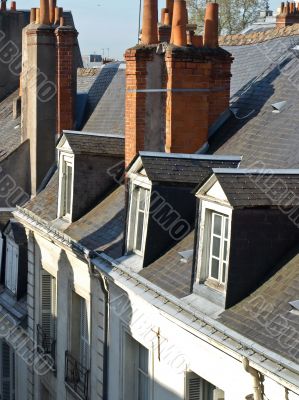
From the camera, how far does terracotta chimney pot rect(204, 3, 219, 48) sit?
15.1 meters

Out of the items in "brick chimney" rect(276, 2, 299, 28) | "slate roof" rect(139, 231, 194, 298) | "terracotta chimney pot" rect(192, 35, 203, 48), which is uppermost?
"terracotta chimney pot" rect(192, 35, 203, 48)

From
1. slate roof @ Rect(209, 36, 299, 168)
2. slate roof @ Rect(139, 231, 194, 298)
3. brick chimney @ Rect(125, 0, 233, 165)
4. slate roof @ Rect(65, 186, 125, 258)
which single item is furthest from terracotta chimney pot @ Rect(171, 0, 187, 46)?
slate roof @ Rect(139, 231, 194, 298)

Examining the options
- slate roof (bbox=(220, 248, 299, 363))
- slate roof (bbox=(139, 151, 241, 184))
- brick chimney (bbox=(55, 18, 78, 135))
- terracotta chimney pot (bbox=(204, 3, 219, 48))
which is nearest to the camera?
slate roof (bbox=(220, 248, 299, 363))

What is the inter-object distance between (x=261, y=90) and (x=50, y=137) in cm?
698

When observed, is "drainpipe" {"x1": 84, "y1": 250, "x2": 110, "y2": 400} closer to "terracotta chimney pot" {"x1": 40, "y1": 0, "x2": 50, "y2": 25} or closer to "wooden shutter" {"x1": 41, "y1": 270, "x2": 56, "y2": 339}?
"wooden shutter" {"x1": 41, "y1": 270, "x2": 56, "y2": 339}

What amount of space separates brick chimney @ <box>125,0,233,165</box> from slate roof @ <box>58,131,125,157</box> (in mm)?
1146

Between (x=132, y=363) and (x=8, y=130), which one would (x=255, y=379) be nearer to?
(x=132, y=363)

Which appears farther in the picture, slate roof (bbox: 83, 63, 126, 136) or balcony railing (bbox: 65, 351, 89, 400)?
slate roof (bbox: 83, 63, 126, 136)

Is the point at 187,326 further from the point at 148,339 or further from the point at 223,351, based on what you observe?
the point at 148,339

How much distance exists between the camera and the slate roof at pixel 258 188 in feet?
34.0

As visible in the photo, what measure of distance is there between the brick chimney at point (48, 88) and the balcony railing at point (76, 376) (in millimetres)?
4821

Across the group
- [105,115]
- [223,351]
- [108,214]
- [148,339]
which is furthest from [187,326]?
[105,115]

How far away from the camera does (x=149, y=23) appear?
50.1 ft

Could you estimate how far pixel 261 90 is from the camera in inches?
592
